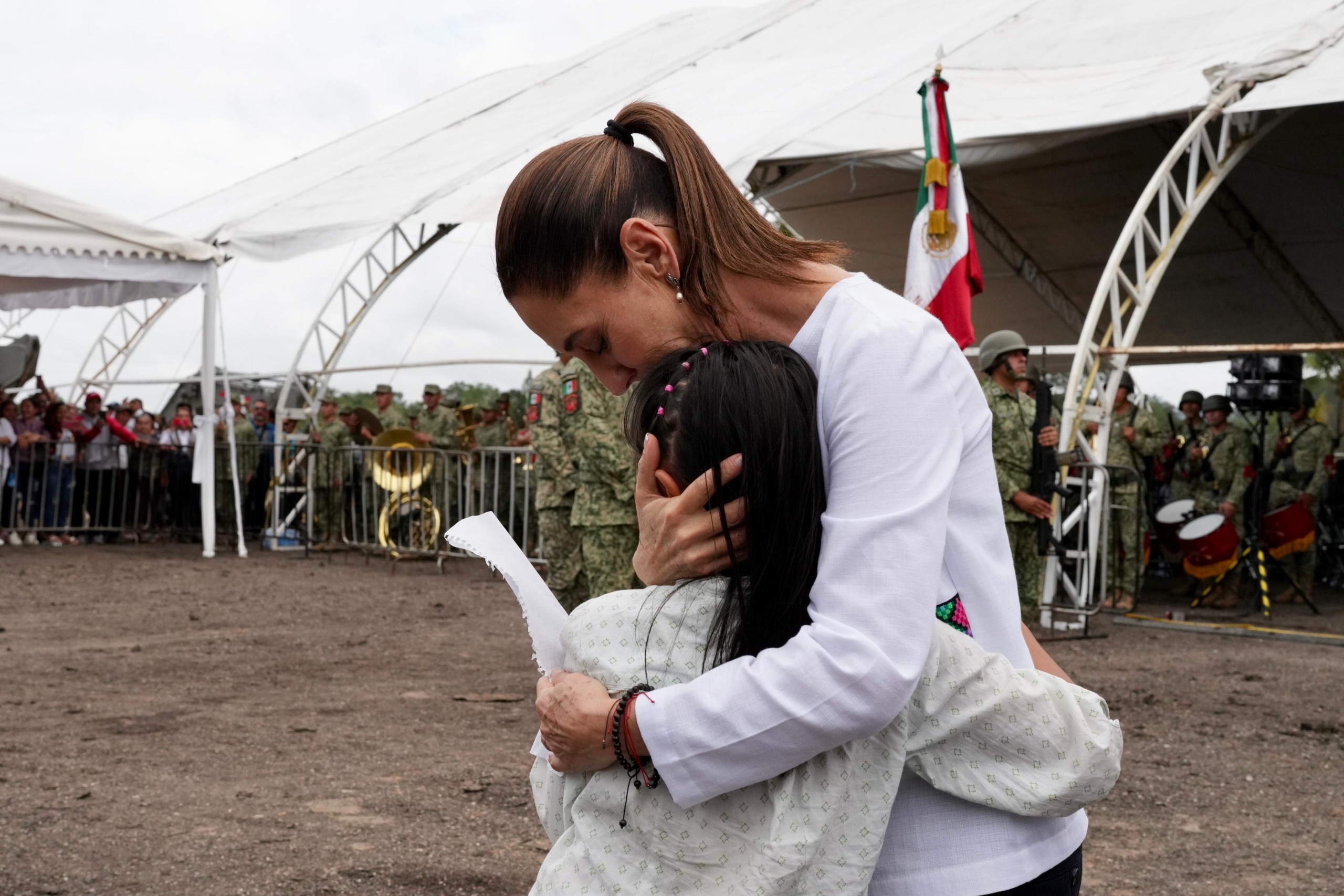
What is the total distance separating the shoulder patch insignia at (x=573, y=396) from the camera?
6.78 m

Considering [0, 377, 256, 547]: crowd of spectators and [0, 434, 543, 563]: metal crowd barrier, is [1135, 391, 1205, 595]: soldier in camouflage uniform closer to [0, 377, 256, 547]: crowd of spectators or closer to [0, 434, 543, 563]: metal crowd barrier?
[0, 434, 543, 563]: metal crowd barrier

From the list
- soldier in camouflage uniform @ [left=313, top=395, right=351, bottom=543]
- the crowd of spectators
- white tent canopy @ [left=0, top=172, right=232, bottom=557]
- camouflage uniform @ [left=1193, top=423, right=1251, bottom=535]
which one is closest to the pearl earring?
white tent canopy @ [left=0, top=172, right=232, bottom=557]

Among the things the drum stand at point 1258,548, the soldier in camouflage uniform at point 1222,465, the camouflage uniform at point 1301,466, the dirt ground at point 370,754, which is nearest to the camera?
the dirt ground at point 370,754

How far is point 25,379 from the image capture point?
15.2 m

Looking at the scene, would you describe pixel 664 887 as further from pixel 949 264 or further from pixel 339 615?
pixel 339 615

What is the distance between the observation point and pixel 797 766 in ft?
3.82

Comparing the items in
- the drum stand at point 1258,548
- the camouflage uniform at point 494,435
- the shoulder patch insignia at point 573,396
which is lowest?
the drum stand at point 1258,548

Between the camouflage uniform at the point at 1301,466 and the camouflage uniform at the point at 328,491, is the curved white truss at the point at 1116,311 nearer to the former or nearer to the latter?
the camouflage uniform at the point at 1301,466

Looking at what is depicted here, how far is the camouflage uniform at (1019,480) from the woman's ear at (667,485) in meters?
7.88

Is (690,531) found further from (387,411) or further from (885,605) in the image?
(387,411)

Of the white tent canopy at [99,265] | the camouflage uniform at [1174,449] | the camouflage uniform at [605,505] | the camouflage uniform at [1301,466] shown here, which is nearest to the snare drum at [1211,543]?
the camouflage uniform at [1301,466]

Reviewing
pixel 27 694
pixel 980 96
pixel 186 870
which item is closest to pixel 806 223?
pixel 980 96

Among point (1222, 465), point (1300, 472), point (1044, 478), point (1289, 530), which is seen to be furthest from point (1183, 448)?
point (1044, 478)

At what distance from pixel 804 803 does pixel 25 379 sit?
15898 mm
